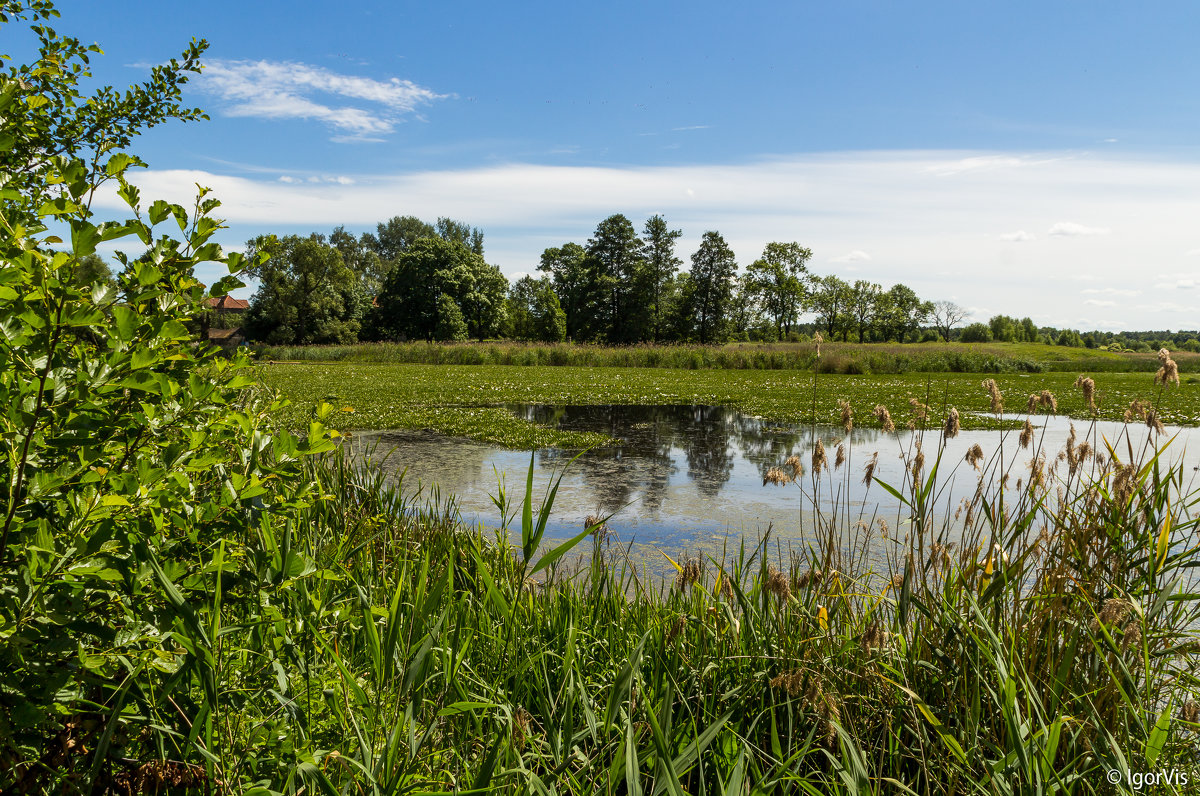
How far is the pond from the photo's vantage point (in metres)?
6.26

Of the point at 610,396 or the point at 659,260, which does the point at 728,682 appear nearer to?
the point at 610,396

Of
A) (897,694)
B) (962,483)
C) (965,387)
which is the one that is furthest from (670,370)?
(897,694)

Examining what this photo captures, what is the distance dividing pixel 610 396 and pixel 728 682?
1628 centimetres

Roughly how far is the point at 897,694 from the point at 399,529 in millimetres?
3219

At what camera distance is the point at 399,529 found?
452cm

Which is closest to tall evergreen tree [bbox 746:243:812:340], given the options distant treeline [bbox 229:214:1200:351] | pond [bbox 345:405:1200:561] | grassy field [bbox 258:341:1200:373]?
distant treeline [bbox 229:214:1200:351]

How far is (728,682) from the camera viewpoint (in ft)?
8.43

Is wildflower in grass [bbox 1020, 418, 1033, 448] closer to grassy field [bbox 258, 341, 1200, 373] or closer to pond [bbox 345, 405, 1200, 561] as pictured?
pond [bbox 345, 405, 1200, 561]

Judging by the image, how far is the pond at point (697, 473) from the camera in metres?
6.26

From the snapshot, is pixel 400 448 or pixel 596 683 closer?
pixel 596 683

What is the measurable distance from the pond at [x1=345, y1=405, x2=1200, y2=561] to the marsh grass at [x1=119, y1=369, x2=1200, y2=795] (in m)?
1.31

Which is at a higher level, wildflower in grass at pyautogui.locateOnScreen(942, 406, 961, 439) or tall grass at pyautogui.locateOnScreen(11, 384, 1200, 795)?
wildflower in grass at pyautogui.locateOnScreen(942, 406, 961, 439)

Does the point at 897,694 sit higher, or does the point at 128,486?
the point at 128,486

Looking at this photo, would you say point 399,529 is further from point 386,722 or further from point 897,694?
point 897,694
